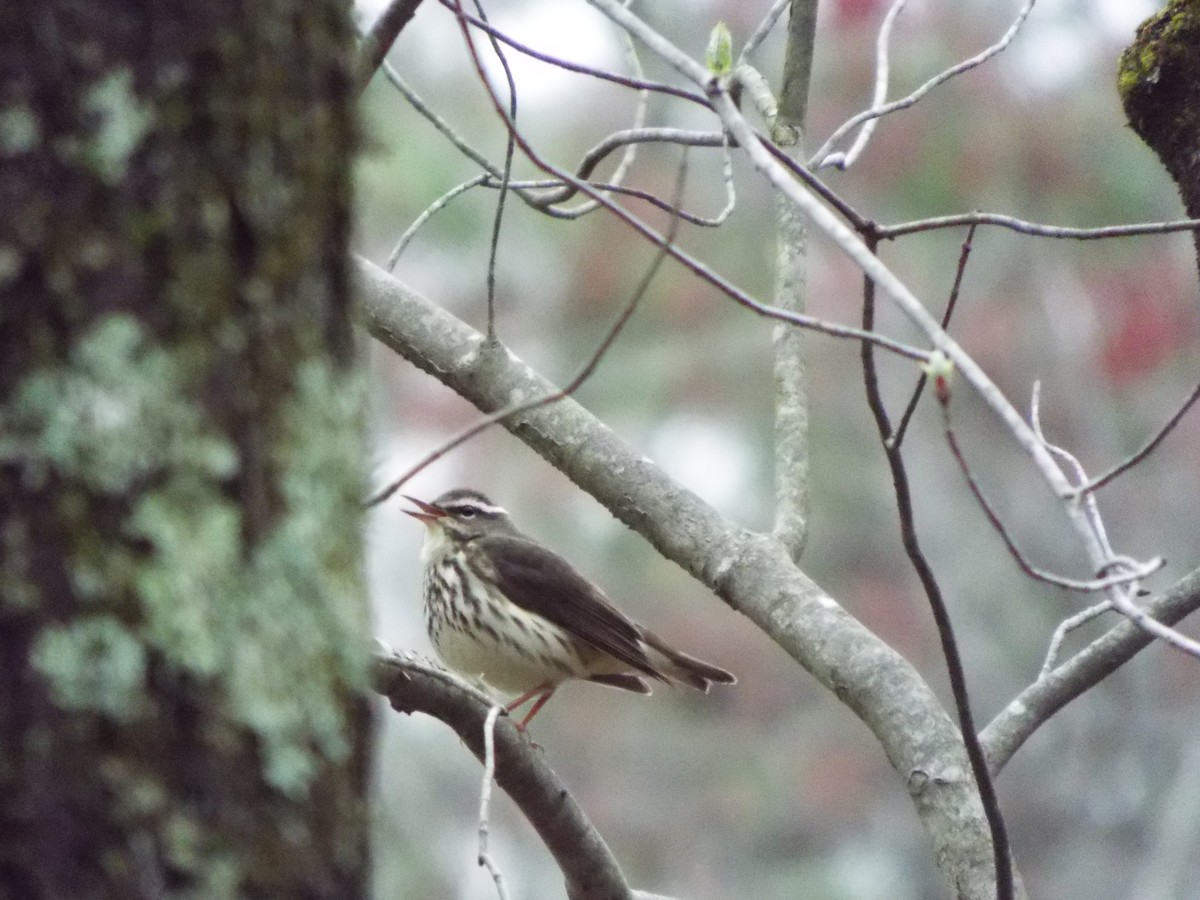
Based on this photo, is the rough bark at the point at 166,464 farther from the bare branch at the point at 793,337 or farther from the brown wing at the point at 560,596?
the brown wing at the point at 560,596

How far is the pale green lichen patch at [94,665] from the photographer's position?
1057mm

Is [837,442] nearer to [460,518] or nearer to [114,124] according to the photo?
[460,518]

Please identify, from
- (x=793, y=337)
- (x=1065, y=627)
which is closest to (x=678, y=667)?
(x=793, y=337)

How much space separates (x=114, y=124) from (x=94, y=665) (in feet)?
1.25

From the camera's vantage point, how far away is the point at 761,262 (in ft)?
40.0

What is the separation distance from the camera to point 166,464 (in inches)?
44.1

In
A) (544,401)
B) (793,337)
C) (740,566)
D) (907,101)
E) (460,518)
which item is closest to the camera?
(544,401)

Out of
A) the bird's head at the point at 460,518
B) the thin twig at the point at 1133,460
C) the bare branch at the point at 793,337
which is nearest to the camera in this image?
the thin twig at the point at 1133,460

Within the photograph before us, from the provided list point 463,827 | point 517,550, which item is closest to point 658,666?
point 517,550

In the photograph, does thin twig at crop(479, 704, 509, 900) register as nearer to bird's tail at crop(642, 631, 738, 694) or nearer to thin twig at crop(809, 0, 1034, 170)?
thin twig at crop(809, 0, 1034, 170)

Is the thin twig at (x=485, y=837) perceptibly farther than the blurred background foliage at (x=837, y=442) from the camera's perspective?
No

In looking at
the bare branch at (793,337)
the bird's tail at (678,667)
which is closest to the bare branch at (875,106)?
the bare branch at (793,337)

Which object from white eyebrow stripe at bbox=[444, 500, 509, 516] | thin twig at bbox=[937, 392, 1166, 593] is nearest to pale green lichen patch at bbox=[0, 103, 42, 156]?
thin twig at bbox=[937, 392, 1166, 593]

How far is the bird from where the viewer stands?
5.16 metres
